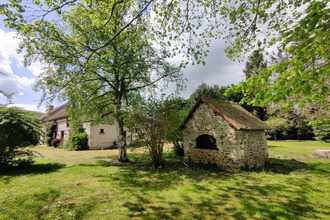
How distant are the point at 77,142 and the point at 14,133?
11630 millimetres

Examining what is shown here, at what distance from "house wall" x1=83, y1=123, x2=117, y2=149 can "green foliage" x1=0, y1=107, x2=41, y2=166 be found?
34.7 ft

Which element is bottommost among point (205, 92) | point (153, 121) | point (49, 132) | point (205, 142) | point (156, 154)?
point (156, 154)

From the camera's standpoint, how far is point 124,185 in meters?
6.43

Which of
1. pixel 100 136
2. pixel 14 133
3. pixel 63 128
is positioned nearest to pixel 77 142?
pixel 100 136

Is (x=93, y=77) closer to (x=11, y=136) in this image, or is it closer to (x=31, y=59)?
(x=31, y=59)

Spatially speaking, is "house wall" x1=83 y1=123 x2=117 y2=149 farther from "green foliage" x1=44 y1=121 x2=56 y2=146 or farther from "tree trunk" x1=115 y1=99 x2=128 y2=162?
"tree trunk" x1=115 y1=99 x2=128 y2=162

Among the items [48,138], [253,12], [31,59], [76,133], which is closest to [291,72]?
[253,12]

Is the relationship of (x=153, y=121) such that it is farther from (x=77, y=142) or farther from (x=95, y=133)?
(x=77, y=142)

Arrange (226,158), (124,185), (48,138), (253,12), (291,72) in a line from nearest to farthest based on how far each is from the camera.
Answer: (291,72), (253,12), (124,185), (226,158), (48,138)

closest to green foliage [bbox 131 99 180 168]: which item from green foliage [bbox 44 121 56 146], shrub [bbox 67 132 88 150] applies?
shrub [bbox 67 132 88 150]

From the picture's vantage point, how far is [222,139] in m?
9.16

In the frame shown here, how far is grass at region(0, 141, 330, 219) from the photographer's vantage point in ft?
13.7

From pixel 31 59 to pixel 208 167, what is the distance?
12.4m

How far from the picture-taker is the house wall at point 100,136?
1998cm
